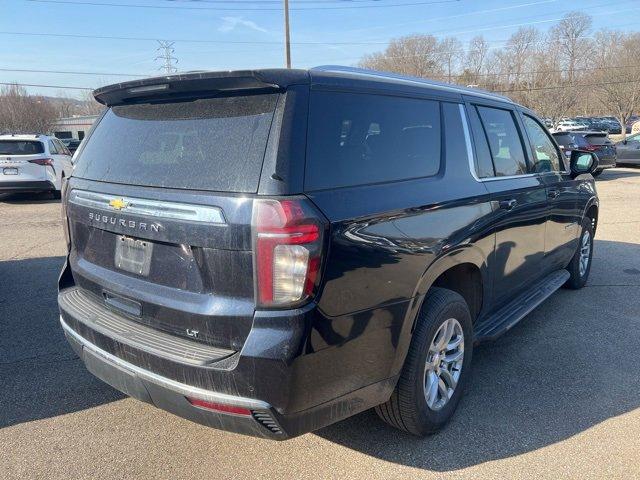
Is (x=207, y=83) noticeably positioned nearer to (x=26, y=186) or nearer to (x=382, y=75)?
(x=382, y=75)

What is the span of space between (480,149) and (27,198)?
45.3 feet

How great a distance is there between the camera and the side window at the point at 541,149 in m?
4.44

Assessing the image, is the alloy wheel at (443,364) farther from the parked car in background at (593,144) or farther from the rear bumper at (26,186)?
the parked car in background at (593,144)

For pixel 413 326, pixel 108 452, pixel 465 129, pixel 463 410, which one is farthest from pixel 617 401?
pixel 108 452

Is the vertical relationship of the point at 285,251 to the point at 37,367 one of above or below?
above

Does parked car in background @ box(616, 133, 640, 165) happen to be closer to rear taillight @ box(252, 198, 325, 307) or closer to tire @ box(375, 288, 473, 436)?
tire @ box(375, 288, 473, 436)

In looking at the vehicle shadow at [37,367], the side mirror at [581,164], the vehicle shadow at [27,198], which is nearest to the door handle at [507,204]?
the side mirror at [581,164]

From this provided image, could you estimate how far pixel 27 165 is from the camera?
12.3 m

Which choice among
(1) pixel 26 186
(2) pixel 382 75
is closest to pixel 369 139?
(2) pixel 382 75

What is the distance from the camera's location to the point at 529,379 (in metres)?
3.65

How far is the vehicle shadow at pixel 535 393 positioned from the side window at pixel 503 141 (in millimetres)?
1420

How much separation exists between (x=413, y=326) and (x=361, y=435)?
794 millimetres

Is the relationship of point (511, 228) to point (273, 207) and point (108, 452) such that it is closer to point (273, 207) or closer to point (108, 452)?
point (273, 207)

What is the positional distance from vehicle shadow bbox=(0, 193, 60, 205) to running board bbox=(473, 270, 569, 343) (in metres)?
12.5
